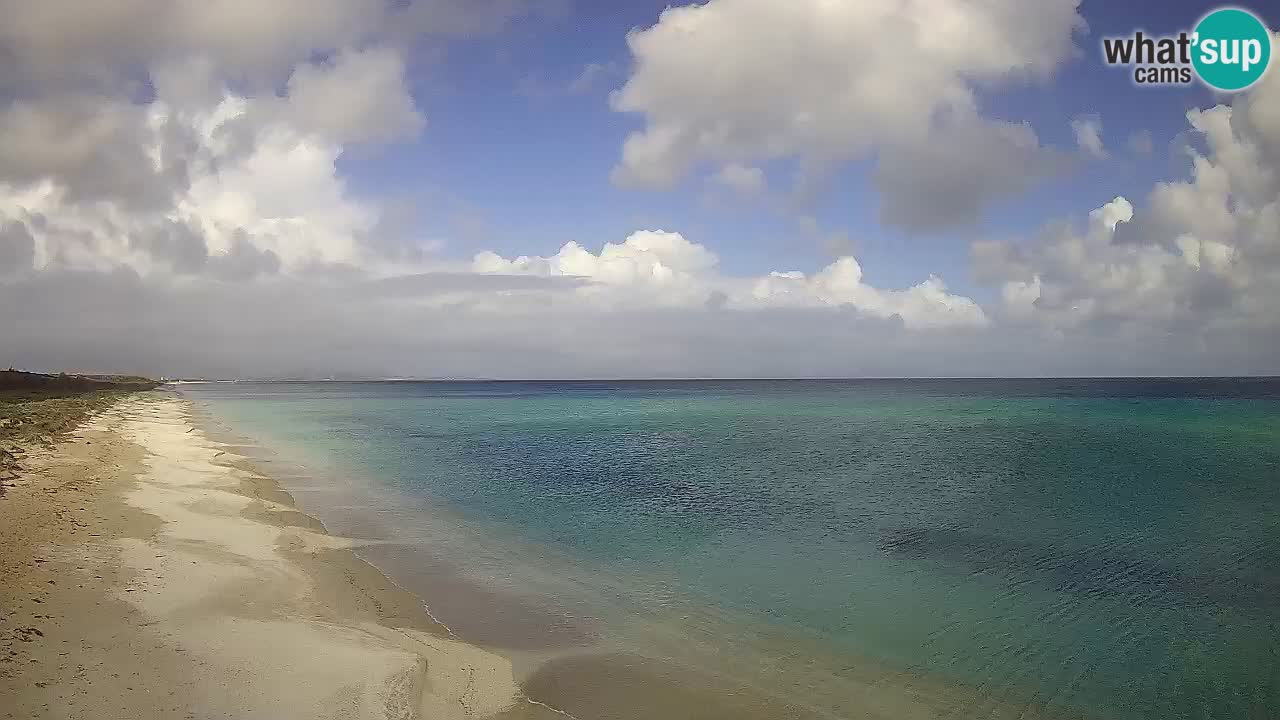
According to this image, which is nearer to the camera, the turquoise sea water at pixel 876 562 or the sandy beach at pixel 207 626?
the sandy beach at pixel 207 626

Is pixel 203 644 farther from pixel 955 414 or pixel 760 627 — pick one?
pixel 955 414

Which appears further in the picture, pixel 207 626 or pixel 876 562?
pixel 876 562

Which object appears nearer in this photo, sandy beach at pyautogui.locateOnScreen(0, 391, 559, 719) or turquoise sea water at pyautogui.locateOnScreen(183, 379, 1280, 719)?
sandy beach at pyautogui.locateOnScreen(0, 391, 559, 719)

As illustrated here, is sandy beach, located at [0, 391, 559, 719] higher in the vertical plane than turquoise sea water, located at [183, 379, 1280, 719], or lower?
higher

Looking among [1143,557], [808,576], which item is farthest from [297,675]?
[1143,557]

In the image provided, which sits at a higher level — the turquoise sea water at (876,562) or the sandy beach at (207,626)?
the sandy beach at (207,626)
